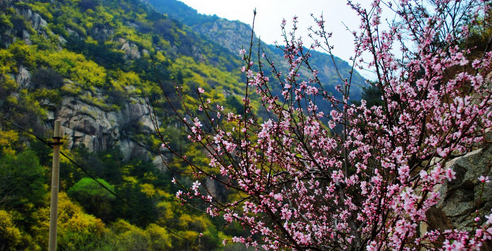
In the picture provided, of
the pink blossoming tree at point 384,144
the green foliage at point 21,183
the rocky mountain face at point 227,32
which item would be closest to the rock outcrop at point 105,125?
the green foliage at point 21,183

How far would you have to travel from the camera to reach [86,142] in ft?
80.0

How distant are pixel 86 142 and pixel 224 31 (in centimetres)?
8791

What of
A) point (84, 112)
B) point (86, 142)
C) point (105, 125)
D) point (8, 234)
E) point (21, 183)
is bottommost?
point (8, 234)

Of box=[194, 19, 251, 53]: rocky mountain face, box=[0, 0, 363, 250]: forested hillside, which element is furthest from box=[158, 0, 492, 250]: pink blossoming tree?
box=[194, 19, 251, 53]: rocky mountain face

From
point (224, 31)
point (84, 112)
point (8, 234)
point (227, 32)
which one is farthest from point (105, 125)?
point (224, 31)

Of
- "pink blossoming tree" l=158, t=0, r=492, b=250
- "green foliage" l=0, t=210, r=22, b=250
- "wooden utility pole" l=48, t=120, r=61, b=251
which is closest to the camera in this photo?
"pink blossoming tree" l=158, t=0, r=492, b=250

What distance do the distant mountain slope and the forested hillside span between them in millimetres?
60463

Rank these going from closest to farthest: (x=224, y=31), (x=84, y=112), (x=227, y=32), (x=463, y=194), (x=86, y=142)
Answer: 1. (x=463, y=194)
2. (x=86, y=142)
3. (x=84, y=112)
4. (x=227, y=32)
5. (x=224, y=31)

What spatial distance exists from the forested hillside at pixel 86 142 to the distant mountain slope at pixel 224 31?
60463mm

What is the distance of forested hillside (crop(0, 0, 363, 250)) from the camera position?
1562 centimetres

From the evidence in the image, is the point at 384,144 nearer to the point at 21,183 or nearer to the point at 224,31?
the point at 21,183

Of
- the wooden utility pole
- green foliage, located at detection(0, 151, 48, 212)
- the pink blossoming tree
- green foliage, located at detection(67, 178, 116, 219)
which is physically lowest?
green foliage, located at detection(67, 178, 116, 219)

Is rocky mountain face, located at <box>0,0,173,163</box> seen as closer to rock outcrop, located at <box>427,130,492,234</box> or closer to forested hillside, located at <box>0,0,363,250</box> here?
forested hillside, located at <box>0,0,363,250</box>

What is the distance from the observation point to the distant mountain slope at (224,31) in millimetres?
101312
